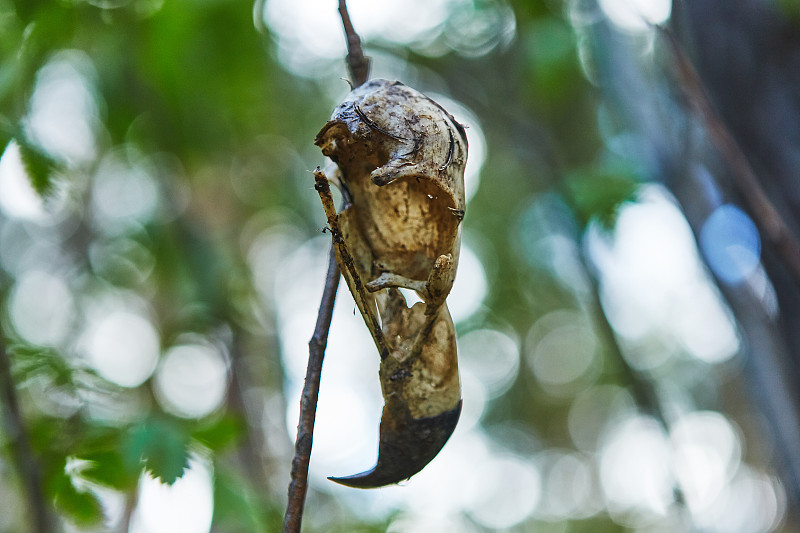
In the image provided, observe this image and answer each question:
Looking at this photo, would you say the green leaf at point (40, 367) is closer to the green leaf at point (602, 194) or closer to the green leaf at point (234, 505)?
the green leaf at point (234, 505)

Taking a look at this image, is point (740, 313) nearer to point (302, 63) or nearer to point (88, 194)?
point (302, 63)

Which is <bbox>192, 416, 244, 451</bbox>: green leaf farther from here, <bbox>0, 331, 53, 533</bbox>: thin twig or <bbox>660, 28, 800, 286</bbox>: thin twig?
<bbox>660, 28, 800, 286</bbox>: thin twig

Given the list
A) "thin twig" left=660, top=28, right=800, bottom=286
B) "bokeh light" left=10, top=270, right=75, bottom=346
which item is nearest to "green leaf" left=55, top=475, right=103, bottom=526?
"thin twig" left=660, top=28, right=800, bottom=286

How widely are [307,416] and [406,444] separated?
0.28ft

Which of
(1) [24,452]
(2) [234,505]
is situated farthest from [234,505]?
(1) [24,452]

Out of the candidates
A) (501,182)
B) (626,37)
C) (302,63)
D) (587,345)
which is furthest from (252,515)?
(587,345)

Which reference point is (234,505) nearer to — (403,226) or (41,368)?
(41,368)

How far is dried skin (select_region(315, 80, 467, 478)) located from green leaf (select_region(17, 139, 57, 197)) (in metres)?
0.52

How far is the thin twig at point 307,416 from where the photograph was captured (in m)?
0.50

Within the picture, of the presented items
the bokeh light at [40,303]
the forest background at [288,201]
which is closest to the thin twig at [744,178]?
the forest background at [288,201]

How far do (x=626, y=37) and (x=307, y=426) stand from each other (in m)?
1.42

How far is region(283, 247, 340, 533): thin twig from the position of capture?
502 mm

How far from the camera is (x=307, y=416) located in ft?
1.68

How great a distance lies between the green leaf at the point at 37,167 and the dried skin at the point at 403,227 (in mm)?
517
